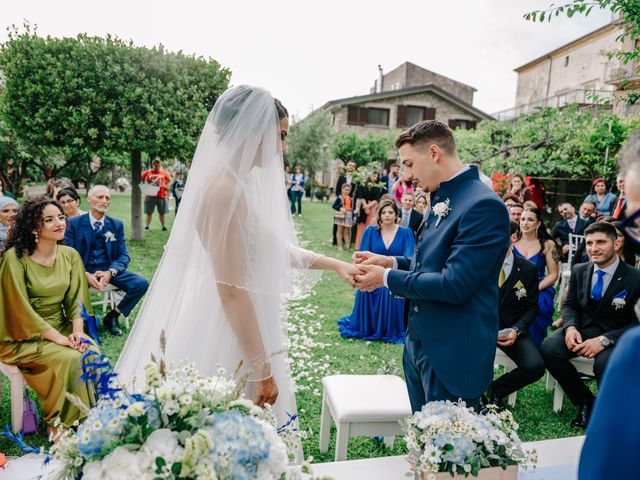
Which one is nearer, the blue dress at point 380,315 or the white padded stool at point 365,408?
the white padded stool at point 365,408

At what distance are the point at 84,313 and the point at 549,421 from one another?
426cm

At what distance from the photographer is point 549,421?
4051 mm

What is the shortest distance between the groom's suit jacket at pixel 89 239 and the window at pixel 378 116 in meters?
29.3

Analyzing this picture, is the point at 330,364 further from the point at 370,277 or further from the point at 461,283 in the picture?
the point at 461,283

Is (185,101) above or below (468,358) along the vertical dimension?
above

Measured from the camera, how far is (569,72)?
106 feet

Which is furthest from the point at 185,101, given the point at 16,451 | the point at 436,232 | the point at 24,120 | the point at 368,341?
the point at 436,232

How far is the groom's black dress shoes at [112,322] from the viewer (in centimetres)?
552

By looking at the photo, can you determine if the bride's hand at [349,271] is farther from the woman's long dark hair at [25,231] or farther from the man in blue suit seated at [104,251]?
the man in blue suit seated at [104,251]

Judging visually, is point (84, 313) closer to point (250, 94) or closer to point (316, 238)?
point (250, 94)

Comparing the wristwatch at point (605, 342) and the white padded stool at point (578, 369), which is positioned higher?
the wristwatch at point (605, 342)

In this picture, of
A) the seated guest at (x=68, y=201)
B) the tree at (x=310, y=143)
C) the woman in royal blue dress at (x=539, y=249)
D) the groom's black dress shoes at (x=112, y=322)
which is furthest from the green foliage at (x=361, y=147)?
the groom's black dress shoes at (x=112, y=322)

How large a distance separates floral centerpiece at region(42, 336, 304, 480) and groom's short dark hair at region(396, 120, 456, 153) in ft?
5.34

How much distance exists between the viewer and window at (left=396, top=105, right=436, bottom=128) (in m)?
32.6
